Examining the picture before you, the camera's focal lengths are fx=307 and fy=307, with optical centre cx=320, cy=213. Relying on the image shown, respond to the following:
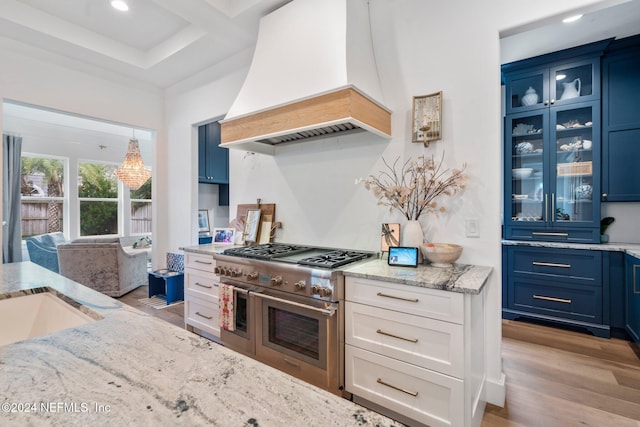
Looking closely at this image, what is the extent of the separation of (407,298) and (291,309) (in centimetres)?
76

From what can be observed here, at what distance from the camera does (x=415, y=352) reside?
1.61m

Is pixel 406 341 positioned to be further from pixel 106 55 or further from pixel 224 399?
pixel 106 55

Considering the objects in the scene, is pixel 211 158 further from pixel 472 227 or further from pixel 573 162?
pixel 573 162

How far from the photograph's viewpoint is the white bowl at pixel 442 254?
1894 millimetres

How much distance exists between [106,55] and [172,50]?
2.46ft

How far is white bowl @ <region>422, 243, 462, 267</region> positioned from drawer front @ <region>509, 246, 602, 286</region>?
6.07 feet

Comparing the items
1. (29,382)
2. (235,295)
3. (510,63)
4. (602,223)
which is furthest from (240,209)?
(602,223)

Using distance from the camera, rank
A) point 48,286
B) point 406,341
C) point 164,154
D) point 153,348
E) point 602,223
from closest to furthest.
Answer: point 153,348 → point 48,286 → point 406,341 → point 602,223 → point 164,154

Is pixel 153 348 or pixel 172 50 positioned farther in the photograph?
pixel 172 50

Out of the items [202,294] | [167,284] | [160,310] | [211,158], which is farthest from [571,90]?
[160,310]

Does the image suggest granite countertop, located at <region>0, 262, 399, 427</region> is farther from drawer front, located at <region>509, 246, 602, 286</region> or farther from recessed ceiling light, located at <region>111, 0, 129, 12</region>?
drawer front, located at <region>509, 246, 602, 286</region>

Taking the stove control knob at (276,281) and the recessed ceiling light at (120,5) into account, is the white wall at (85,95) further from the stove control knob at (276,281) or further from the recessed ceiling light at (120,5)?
the stove control knob at (276,281)

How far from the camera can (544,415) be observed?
72.9 inches

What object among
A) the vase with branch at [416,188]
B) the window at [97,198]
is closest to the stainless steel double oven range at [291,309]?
the vase with branch at [416,188]
